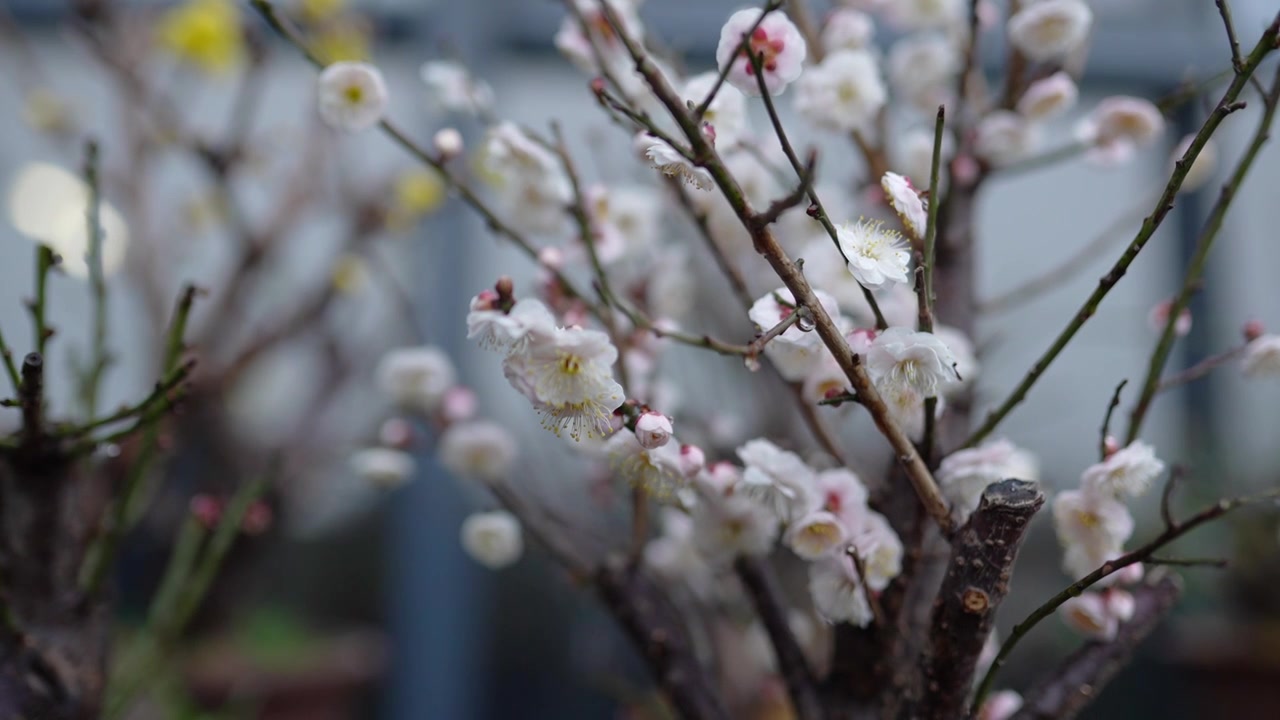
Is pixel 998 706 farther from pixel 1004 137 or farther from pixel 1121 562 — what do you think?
pixel 1004 137

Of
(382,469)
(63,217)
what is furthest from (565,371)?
(63,217)

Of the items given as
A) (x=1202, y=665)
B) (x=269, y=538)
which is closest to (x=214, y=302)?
(x=269, y=538)

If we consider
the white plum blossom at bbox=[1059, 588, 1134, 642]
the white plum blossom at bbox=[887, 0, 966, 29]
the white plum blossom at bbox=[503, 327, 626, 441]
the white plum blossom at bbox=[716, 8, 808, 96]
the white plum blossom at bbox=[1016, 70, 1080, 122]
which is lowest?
the white plum blossom at bbox=[1059, 588, 1134, 642]

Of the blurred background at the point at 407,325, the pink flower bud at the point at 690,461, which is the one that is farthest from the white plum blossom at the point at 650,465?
the blurred background at the point at 407,325

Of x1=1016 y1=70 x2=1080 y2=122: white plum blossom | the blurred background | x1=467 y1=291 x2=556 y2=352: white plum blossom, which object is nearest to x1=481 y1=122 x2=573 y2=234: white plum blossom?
x1=467 y1=291 x2=556 y2=352: white plum blossom

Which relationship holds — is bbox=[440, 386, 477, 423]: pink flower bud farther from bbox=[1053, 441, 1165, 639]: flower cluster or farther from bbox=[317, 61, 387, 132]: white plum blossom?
bbox=[1053, 441, 1165, 639]: flower cluster

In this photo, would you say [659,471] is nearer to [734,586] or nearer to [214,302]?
[734,586]

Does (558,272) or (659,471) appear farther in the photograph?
(558,272)
